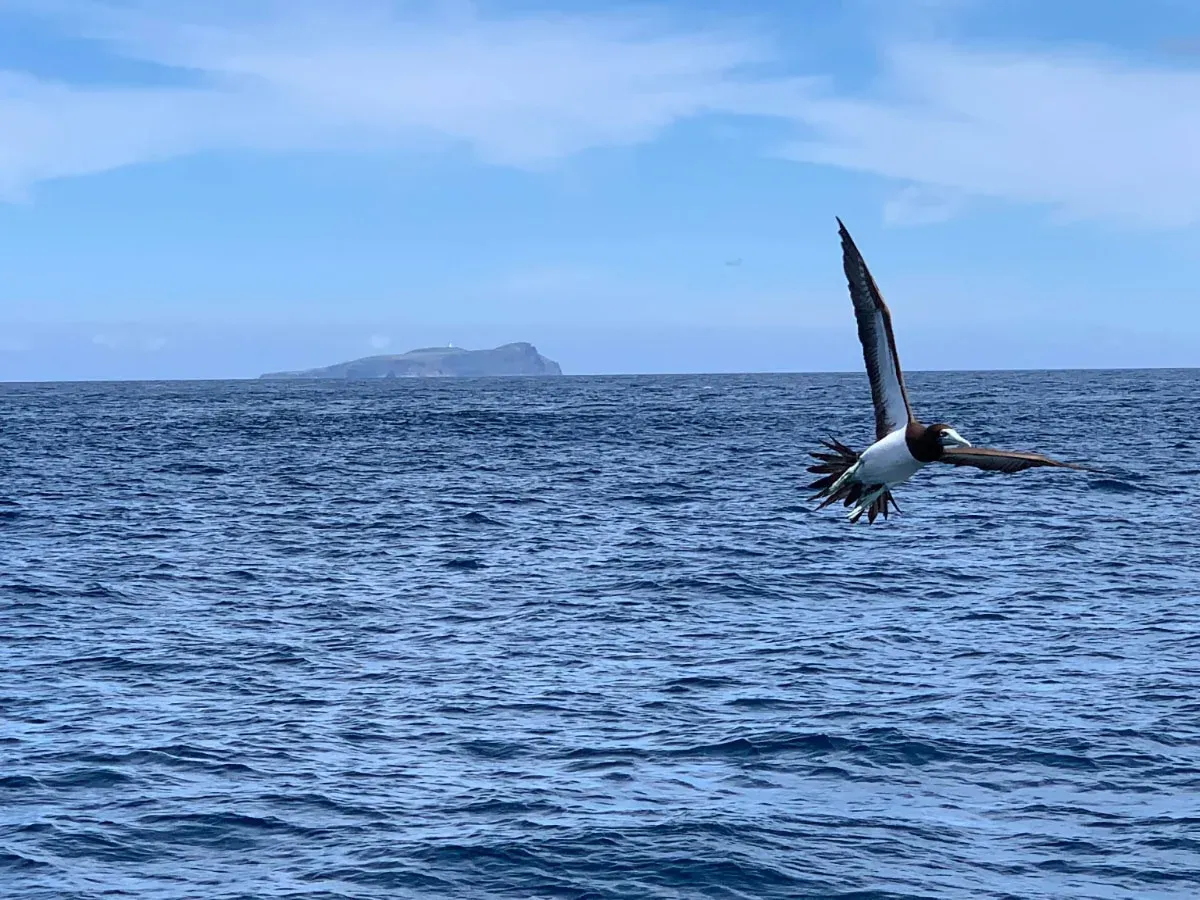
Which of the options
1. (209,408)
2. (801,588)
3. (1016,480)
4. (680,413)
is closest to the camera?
(801,588)

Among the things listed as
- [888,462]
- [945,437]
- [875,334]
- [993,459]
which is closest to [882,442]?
[888,462]

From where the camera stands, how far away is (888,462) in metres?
12.8

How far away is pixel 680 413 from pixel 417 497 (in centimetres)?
6959

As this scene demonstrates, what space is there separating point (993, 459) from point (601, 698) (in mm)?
18237

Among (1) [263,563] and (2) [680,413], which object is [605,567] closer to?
(1) [263,563]

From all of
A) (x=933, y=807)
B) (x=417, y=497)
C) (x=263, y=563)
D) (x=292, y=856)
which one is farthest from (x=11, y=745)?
(x=417, y=497)

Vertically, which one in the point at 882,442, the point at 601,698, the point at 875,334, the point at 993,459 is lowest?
the point at 601,698

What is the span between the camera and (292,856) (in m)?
20.9

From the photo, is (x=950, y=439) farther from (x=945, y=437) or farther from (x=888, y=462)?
(x=888, y=462)

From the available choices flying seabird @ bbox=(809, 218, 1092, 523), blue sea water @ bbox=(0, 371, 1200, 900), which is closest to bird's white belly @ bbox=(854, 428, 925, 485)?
flying seabird @ bbox=(809, 218, 1092, 523)

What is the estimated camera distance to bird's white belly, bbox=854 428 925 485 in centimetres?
1270

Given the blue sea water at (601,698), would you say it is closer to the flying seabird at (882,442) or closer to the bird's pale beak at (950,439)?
the flying seabird at (882,442)

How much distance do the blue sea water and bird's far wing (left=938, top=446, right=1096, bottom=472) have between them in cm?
964

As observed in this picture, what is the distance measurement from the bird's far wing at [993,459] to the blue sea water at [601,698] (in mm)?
9640
